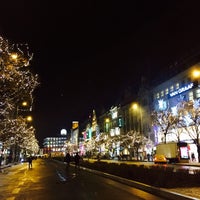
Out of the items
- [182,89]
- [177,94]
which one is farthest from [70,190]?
[177,94]

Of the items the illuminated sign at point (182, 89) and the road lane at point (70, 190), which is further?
the illuminated sign at point (182, 89)

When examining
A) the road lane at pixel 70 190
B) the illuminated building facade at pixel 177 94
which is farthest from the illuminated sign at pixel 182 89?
the road lane at pixel 70 190

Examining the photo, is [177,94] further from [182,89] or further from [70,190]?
[70,190]

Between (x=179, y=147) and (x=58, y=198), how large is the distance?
39.1 meters

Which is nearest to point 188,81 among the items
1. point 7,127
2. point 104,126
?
point 7,127

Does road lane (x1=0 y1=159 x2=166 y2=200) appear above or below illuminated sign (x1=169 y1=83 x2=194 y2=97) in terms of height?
below

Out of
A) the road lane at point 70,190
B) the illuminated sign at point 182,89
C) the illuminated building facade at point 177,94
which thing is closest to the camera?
the road lane at point 70,190

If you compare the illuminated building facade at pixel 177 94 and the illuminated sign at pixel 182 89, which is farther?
the illuminated sign at pixel 182 89

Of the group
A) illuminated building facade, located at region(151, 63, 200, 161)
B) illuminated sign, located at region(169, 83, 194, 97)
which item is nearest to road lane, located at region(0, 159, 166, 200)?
illuminated building facade, located at region(151, 63, 200, 161)

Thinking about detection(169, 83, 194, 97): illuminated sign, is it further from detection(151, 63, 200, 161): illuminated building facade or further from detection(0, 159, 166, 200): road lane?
detection(0, 159, 166, 200): road lane

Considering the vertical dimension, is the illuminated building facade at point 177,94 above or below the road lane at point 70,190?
above

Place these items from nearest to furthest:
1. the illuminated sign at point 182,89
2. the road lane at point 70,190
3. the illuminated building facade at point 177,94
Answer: the road lane at point 70,190, the illuminated building facade at point 177,94, the illuminated sign at point 182,89

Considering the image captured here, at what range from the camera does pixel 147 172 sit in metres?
17.1

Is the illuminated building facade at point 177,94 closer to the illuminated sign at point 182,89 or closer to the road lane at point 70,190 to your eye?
the illuminated sign at point 182,89
